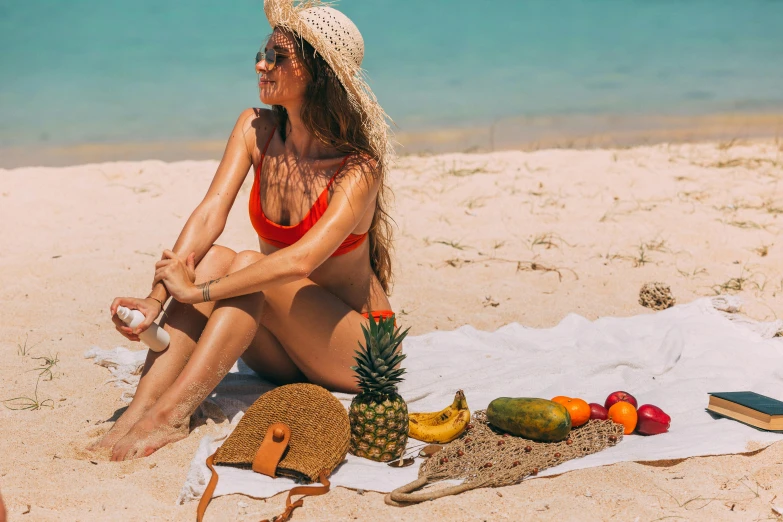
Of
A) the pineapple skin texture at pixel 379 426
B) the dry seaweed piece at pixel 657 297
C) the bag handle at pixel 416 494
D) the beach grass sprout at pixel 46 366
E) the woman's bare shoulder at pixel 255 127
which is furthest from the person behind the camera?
the dry seaweed piece at pixel 657 297

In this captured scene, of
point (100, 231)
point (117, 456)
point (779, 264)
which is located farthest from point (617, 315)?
point (100, 231)

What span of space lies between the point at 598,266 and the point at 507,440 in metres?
3.50

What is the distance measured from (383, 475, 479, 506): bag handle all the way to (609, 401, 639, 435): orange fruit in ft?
3.21

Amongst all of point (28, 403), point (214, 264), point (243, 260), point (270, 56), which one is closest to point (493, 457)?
point (243, 260)

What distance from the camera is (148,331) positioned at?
Result: 3.54 metres

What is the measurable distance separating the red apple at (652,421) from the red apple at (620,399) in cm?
12

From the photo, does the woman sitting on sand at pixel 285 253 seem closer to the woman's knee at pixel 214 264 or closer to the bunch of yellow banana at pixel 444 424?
the woman's knee at pixel 214 264

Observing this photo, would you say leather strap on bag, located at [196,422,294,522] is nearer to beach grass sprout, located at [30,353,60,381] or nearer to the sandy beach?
the sandy beach

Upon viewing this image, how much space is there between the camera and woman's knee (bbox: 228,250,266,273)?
3.72 metres

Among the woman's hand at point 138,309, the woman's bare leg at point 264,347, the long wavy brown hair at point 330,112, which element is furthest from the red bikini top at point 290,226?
the woman's hand at point 138,309

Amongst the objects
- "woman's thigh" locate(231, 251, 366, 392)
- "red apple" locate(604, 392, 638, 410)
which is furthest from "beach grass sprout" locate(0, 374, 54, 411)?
"red apple" locate(604, 392, 638, 410)

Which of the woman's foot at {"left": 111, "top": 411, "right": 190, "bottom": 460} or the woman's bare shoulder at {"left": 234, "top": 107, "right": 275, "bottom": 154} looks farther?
the woman's bare shoulder at {"left": 234, "top": 107, "right": 275, "bottom": 154}

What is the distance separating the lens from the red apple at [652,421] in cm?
364

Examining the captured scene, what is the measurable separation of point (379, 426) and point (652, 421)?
1.33 m
